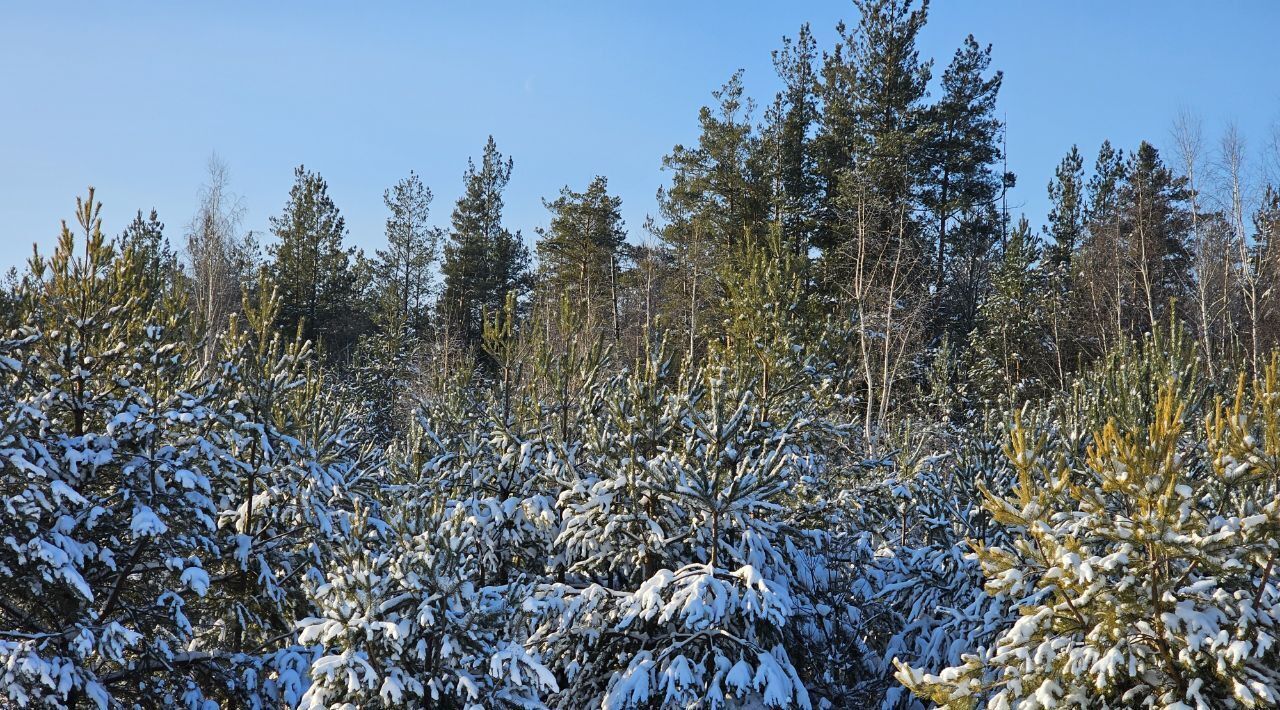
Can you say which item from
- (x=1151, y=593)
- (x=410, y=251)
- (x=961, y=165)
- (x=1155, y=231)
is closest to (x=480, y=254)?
(x=410, y=251)

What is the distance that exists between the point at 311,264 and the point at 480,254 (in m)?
6.67

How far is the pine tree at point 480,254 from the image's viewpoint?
34000 millimetres

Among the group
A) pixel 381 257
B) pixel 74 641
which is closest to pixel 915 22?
pixel 381 257

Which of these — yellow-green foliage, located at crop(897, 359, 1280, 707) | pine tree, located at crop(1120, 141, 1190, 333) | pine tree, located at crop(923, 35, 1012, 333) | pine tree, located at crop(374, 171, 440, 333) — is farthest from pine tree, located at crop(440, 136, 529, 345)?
yellow-green foliage, located at crop(897, 359, 1280, 707)

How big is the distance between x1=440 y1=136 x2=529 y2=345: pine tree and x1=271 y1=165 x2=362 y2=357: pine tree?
415 cm

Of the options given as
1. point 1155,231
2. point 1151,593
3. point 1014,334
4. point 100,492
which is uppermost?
point 1155,231

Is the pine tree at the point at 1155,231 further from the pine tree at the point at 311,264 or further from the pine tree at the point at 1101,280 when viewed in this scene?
the pine tree at the point at 311,264

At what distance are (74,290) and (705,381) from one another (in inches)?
243

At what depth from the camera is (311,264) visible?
106 ft

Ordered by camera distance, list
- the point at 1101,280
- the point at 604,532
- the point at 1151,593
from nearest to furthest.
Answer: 1. the point at 1151,593
2. the point at 604,532
3. the point at 1101,280

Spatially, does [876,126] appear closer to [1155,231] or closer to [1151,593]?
[1155,231]

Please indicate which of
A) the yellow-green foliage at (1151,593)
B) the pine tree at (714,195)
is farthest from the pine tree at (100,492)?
the pine tree at (714,195)

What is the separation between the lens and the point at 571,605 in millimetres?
7055

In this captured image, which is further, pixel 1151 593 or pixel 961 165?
pixel 961 165
